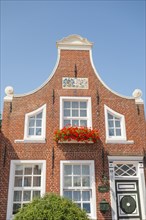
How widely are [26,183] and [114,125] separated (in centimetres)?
461

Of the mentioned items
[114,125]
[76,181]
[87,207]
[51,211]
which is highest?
[114,125]

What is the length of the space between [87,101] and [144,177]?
163 inches

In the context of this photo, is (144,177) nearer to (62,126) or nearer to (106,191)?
(106,191)

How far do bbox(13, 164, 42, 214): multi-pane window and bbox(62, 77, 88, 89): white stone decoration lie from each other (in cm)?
387

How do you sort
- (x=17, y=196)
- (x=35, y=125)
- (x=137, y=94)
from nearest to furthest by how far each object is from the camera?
(x=17, y=196) → (x=35, y=125) → (x=137, y=94)

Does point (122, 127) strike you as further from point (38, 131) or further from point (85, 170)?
point (38, 131)

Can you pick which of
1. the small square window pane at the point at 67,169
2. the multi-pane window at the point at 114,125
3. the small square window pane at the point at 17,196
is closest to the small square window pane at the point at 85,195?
the small square window pane at the point at 67,169

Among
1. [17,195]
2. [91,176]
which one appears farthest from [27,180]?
[91,176]

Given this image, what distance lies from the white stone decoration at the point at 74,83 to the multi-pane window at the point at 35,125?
1841 mm

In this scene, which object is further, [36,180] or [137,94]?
[137,94]

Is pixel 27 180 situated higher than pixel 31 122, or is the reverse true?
pixel 31 122

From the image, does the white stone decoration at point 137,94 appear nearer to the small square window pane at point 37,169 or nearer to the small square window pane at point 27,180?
the small square window pane at point 37,169

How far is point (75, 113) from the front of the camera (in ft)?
38.6

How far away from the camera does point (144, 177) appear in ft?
35.6
